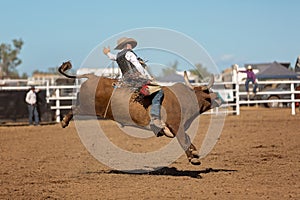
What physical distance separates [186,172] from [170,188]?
5.43 ft

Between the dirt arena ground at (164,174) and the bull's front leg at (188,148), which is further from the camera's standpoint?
the bull's front leg at (188,148)

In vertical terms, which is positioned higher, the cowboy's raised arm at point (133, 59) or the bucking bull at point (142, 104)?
the cowboy's raised arm at point (133, 59)

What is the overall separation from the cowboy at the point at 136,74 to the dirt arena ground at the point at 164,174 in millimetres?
803

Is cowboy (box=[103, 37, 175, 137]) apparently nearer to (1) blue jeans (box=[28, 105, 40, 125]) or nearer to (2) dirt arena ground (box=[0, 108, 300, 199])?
(2) dirt arena ground (box=[0, 108, 300, 199])

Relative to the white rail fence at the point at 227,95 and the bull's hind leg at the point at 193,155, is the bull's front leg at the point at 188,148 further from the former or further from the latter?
the white rail fence at the point at 227,95

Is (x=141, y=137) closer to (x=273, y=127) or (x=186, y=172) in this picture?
(x=273, y=127)

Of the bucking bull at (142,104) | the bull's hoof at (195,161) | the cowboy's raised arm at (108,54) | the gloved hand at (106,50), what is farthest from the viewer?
the gloved hand at (106,50)

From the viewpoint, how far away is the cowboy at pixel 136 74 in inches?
342

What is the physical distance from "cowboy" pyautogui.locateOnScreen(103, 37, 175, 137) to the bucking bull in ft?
0.46

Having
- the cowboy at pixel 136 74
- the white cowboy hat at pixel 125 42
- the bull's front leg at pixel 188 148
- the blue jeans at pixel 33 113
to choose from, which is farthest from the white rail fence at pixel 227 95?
the bull's front leg at pixel 188 148

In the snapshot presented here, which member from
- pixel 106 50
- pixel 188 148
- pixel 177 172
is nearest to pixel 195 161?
pixel 188 148

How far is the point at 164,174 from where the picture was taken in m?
9.16

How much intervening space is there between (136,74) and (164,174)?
168 centimetres

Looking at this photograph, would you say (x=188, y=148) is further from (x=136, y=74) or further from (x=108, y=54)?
(x=108, y=54)
